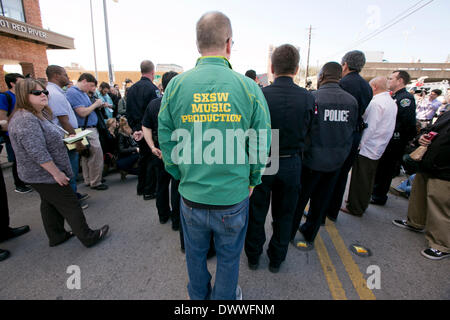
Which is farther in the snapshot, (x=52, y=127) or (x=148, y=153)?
(x=148, y=153)

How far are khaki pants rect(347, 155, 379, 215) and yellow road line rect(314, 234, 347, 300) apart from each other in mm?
1078

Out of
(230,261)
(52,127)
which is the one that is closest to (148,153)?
(52,127)

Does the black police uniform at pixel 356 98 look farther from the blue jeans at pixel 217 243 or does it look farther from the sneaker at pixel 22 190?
the sneaker at pixel 22 190

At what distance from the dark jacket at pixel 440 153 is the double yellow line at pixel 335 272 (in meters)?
1.44

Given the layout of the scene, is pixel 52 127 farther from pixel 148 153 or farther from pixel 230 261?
pixel 230 261

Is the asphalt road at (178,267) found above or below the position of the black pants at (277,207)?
below

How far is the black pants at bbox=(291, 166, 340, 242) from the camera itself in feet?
8.64

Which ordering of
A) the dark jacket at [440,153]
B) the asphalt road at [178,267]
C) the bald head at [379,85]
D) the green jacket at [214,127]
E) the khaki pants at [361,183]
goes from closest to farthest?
1. the green jacket at [214,127]
2. the asphalt road at [178,267]
3. the dark jacket at [440,153]
4. the bald head at [379,85]
5. the khaki pants at [361,183]

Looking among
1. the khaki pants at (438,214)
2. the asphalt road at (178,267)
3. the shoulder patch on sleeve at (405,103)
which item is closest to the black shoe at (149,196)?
the asphalt road at (178,267)

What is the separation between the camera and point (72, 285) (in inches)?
88.5

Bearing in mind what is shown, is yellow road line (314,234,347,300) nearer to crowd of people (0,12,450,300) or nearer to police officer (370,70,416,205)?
crowd of people (0,12,450,300)

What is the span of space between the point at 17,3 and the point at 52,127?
12.3 m

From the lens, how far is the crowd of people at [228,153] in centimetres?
137

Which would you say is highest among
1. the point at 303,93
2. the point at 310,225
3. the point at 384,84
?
the point at 384,84
